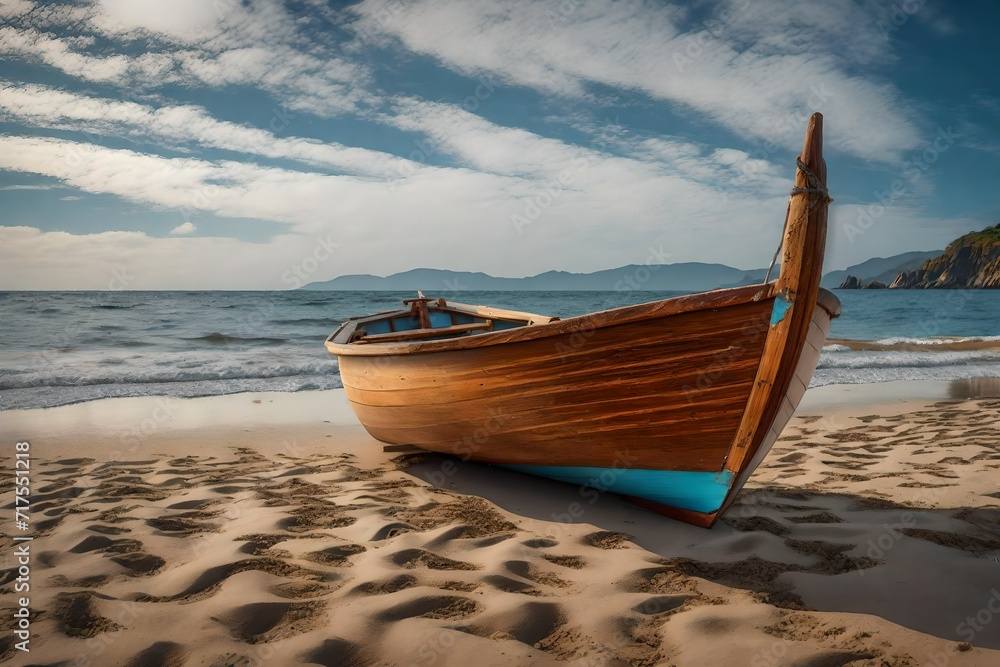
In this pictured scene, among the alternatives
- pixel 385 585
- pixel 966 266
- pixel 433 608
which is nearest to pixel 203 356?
pixel 385 585

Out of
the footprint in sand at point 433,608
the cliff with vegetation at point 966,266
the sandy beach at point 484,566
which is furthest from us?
the cliff with vegetation at point 966,266

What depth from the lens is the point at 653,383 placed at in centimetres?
310

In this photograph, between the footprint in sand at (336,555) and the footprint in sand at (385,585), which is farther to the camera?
the footprint in sand at (336,555)

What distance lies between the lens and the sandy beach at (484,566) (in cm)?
215

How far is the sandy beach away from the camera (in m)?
2.15

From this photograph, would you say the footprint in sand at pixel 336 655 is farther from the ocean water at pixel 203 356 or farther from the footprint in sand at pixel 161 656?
the ocean water at pixel 203 356

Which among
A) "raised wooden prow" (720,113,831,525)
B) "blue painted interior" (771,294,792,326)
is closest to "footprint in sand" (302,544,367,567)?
"raised wooden prow" (720,113,831,525)

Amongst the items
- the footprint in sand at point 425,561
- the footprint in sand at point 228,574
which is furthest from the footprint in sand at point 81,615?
the footprint in sand at point 425,561

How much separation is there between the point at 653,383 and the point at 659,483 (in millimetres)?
723

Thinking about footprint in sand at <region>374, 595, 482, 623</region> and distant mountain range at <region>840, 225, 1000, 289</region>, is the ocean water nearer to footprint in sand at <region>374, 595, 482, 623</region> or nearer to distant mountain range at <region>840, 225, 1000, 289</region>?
footprint in sand at <region>374, 595, 482, 623</region>

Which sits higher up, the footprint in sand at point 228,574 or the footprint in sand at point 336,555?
the footprint in sand at point 228,574

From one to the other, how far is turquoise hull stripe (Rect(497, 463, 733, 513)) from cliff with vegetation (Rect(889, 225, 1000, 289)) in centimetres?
8545

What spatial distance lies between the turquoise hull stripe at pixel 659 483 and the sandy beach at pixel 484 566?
0.16 meters

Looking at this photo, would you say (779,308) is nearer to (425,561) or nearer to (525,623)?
(525,623)
